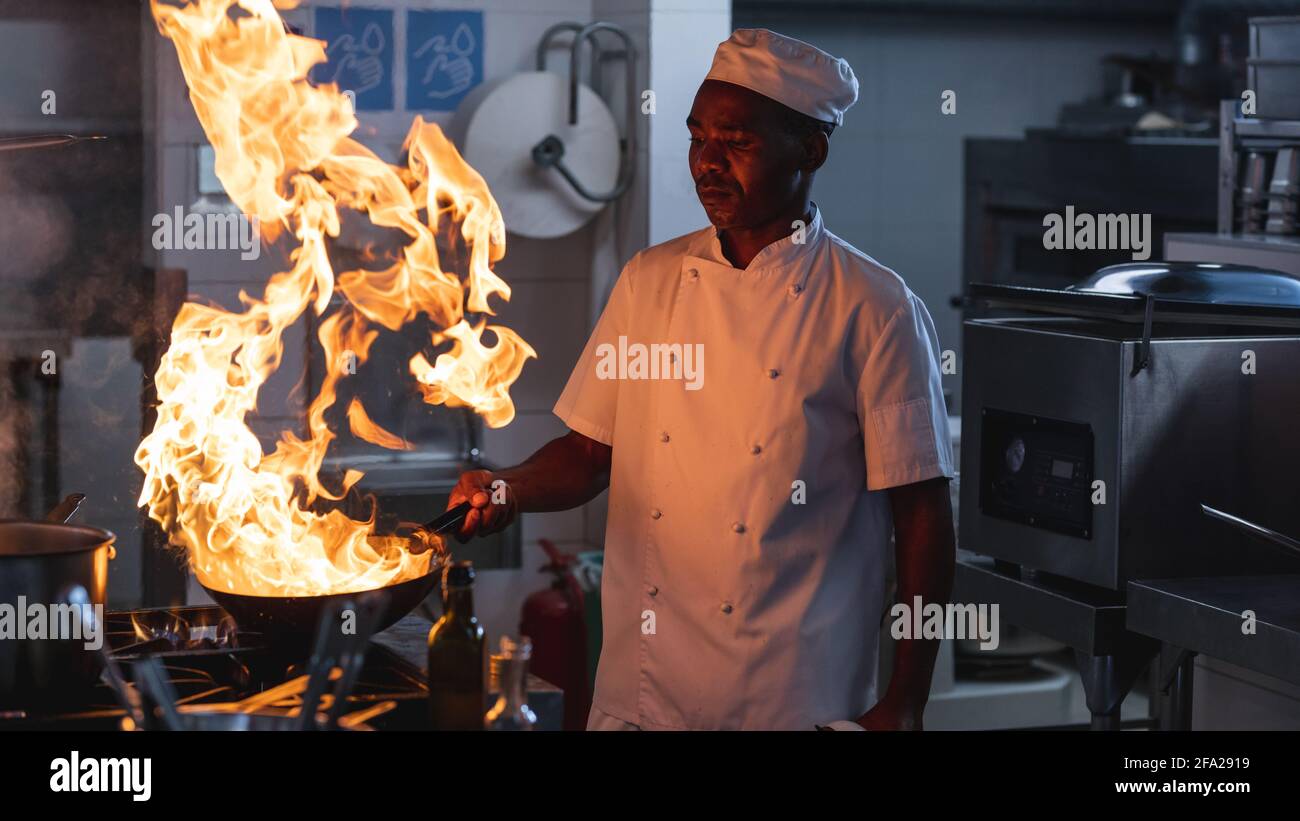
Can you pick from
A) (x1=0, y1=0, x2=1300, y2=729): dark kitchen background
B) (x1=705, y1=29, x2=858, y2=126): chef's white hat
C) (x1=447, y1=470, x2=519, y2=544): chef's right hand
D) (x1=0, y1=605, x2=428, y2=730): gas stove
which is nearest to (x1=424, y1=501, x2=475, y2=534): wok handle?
(x1=447, y1=470, x2=519, y2=544): chef's right hand

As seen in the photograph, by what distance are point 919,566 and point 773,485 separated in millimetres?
248

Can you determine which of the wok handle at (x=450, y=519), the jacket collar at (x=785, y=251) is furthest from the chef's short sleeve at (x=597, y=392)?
the wok handle at (x=450, y=519)

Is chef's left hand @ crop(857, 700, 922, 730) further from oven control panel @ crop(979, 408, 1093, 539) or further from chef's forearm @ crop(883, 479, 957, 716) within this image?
oven control panel @ crop(979, 408, 1093, 539)

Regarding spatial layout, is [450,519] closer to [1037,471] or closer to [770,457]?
[770,457]

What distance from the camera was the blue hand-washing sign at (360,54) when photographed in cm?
419

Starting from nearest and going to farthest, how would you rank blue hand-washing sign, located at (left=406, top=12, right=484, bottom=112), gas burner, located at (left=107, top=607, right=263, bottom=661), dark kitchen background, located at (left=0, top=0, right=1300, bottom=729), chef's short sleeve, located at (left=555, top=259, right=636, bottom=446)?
gas burner, located at (left=107, top=607, right=263, bottom=661) → chef's short sleeve, located at (left=555, top=259, right=636, bottom=446) → dark kitchen background, located at (left=0, top=0, right=1300, bottom=729) → blue hand-washing sign, located at (left=406, top=12, right=484, bottom=112)

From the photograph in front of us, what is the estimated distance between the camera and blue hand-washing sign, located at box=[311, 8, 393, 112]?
4.19 metres

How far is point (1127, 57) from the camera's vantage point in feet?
18.7

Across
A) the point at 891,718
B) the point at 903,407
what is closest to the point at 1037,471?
the point at 903,407

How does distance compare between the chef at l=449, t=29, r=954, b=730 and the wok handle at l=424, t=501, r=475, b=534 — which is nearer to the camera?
the wok handle at l=424, t=501, r=475, b=534

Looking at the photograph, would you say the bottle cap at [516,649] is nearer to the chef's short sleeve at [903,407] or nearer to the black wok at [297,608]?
the black wok at [297,608]

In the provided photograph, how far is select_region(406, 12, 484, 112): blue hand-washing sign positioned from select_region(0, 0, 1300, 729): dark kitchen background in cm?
2

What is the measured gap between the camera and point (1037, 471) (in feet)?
9.30

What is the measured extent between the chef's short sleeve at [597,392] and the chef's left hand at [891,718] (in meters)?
0.64
